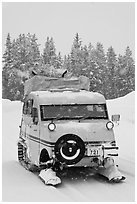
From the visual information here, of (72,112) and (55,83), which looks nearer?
(72,112)

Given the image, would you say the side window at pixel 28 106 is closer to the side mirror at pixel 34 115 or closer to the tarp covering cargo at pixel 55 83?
the tarp covering cargo at pixel 55 83

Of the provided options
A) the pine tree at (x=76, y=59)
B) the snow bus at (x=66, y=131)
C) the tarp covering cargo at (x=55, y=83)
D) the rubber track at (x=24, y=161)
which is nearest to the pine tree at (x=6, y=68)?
the pine tree at (x=76, y=59)

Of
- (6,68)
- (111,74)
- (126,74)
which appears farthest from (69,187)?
(111,74)

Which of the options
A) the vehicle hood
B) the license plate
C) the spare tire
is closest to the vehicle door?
the vehicle hood

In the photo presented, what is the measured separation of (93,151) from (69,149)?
80 cm

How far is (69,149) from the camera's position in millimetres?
10078

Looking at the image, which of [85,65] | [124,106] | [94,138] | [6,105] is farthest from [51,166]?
[85,65]

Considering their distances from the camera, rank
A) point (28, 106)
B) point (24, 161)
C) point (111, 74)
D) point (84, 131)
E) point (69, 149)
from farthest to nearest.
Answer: point (111, 74)
point (24, 161)
point (28, 106)
point (84, 131)
point (69, 149)

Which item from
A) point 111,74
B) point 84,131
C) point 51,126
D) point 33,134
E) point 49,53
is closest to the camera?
point 51,126

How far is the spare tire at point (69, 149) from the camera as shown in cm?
1007

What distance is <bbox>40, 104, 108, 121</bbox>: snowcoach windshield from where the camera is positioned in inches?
445

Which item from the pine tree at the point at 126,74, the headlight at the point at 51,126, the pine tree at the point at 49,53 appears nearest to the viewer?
the headlight at the point at 51,126

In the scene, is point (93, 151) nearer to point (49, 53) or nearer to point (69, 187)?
point (69, 187)

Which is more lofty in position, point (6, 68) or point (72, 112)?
point (6, 68)
